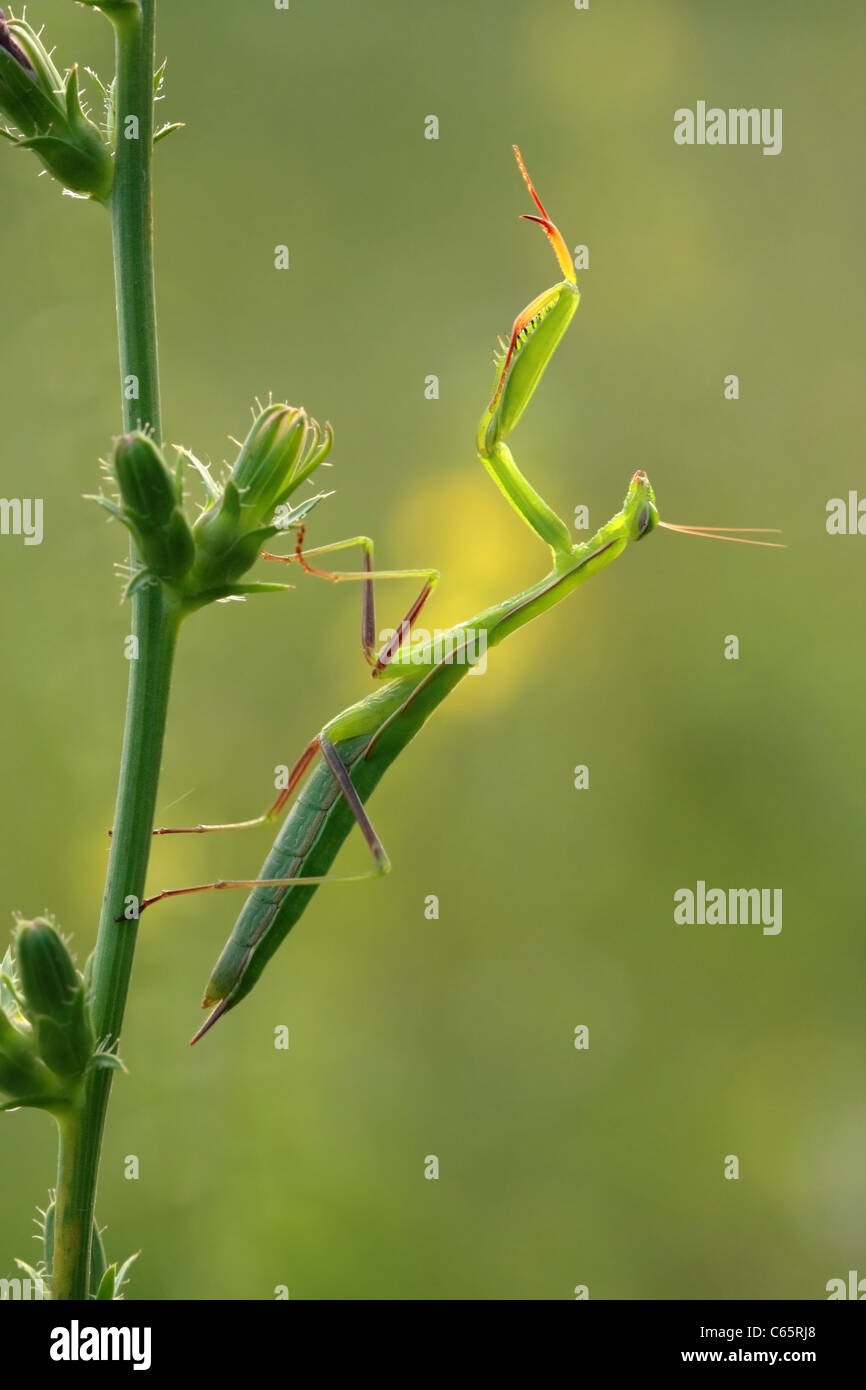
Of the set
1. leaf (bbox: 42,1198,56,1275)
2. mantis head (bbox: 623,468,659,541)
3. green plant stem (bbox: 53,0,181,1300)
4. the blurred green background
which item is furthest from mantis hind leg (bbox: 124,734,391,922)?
the blurred green background

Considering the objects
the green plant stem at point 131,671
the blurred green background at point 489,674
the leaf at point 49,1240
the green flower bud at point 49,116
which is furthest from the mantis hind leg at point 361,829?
the blurred green background at point 489,674

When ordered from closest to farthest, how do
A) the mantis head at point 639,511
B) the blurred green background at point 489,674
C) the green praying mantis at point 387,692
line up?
the green praying mantis at point 387,692 < the mantis head at point 639,511 < the blurred green background at point 489,674

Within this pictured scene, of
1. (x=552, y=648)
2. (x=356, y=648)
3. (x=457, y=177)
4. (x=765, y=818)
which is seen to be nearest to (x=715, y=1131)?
(x=765, y=818)

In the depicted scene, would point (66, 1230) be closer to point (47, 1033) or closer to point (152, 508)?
point (47, 1033)

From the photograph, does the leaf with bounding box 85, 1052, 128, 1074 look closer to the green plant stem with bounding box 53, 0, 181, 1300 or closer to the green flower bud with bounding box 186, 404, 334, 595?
the green plant stem with bounding box 53, 0, 181, 1300

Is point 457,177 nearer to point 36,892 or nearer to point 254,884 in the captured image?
point 36,892

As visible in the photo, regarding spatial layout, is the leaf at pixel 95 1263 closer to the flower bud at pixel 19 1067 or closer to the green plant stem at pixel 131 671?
the green plant stem at pixel 131 671
